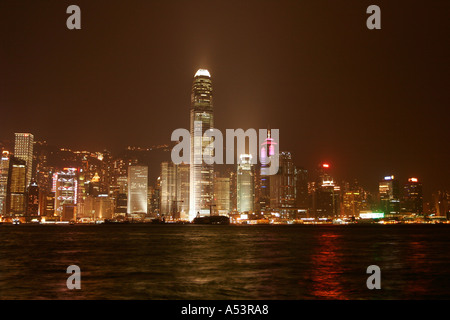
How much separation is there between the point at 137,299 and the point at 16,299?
5.23m

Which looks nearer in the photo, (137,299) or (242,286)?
(137,299)

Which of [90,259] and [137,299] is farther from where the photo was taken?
[90,259]

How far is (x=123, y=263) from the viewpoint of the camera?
120ft

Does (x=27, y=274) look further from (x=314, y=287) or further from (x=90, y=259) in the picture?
(x=314, y=287)
